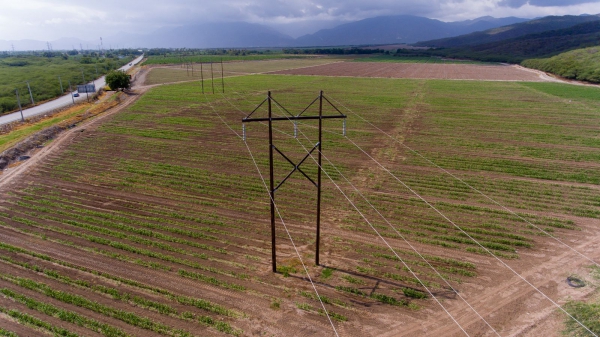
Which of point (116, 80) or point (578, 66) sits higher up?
point (578, 66)

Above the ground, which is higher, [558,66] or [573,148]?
[558,66]

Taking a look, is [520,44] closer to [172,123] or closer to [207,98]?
[207,98]

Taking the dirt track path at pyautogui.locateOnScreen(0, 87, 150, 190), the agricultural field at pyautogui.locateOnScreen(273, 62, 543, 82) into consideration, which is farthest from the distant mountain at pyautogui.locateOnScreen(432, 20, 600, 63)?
the dirt track path at pyautogui.locateOnScreen(0, 87, 150, 190)

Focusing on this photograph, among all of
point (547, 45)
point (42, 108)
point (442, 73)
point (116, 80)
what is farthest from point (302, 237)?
point (547, 45)

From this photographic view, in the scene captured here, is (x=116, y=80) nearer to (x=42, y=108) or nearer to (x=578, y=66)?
(x=42, y=108)

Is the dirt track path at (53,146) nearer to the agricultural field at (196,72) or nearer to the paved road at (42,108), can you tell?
the paved road at (42,108)

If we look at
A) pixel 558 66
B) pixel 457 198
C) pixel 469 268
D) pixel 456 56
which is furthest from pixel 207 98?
pixel 456 56

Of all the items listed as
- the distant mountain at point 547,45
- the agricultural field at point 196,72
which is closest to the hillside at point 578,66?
the distant mountain at point 547,45
